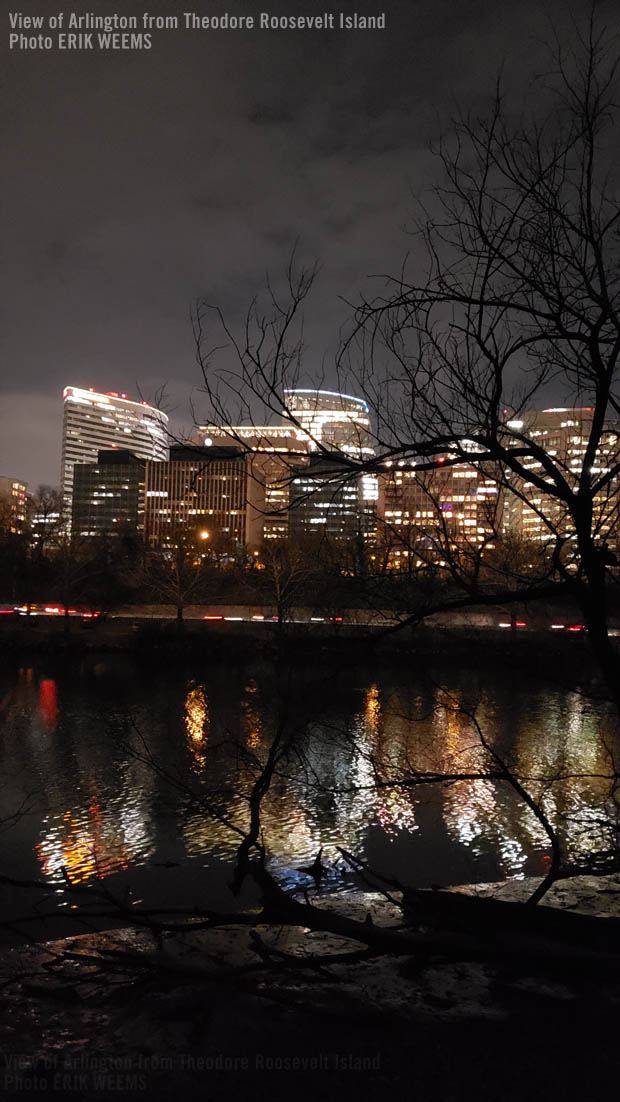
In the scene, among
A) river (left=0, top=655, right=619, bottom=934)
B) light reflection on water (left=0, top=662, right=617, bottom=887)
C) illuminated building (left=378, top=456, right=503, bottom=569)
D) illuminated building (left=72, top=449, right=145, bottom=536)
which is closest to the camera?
illuminated building (left=378, top=456, right=503, bottom=569)

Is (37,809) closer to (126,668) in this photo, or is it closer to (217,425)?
(217,425)

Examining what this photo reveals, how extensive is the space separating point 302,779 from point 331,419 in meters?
11.2

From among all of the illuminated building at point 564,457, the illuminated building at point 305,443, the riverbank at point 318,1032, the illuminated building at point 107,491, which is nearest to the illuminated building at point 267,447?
the illuminated building at point 305,443

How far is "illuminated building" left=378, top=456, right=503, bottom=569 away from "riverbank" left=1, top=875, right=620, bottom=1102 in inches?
101

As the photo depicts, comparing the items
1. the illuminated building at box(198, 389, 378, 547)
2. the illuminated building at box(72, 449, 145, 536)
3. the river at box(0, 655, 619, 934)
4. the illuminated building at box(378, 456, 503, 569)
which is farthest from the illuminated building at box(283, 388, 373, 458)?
the illuminated building at box(72, 449, 145, 536)

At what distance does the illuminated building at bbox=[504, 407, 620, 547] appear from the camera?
15.2ft

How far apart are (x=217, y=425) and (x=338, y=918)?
127 inches

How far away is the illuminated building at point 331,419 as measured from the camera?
448 centimetres

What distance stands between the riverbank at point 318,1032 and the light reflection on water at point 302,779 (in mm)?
1184

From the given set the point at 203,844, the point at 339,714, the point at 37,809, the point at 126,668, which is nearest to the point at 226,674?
the point at 126,668

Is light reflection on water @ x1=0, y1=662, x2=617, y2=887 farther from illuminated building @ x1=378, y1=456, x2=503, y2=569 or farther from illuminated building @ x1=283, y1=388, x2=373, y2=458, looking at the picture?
illuminated building @ x1=283, y1=388, x2=373, y2=458

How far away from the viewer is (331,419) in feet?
15.1

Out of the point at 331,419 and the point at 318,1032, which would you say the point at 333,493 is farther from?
the point at 318,1032

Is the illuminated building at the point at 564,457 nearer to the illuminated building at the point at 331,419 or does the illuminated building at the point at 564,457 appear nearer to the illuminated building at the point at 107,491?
the illuminated building at the point at 331,419
